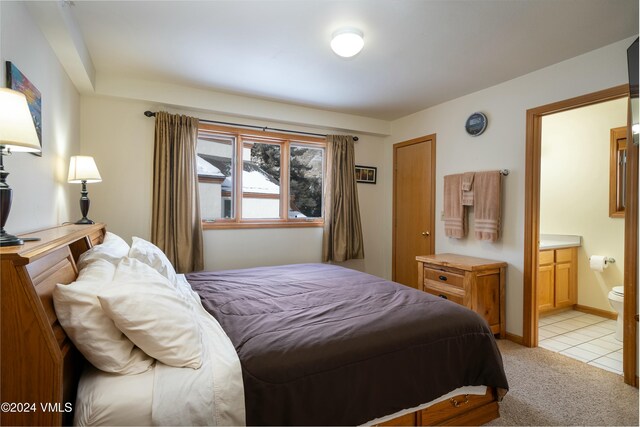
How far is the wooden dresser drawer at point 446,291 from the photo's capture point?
2.97m

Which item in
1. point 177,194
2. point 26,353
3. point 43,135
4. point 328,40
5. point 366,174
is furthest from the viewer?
point 366,174

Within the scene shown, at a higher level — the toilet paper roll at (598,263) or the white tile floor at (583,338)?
the toilet paper roll at (598,263)

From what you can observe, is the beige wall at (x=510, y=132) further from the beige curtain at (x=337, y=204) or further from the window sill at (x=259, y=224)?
the window sill at (x=259, y=224)

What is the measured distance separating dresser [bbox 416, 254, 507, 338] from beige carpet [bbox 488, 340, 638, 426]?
1.42 ft

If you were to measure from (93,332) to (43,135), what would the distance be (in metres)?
1.62

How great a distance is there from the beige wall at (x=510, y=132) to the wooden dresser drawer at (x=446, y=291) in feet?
1.77

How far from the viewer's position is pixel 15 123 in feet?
3.56

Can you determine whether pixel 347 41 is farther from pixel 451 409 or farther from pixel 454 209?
pixel 451 409

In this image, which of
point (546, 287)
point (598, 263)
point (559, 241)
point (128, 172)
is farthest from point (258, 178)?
point (598, 263)

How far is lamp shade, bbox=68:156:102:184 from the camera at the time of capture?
7.77ft

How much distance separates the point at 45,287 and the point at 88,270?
243 mm

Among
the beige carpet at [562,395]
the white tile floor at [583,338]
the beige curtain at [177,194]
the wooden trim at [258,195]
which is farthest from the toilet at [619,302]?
the beige curtain at [177,194]

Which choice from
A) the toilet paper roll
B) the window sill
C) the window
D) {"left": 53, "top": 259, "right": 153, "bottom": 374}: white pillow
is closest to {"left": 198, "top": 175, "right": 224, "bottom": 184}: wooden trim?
the window

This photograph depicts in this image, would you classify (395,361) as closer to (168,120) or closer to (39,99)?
(39,99)
